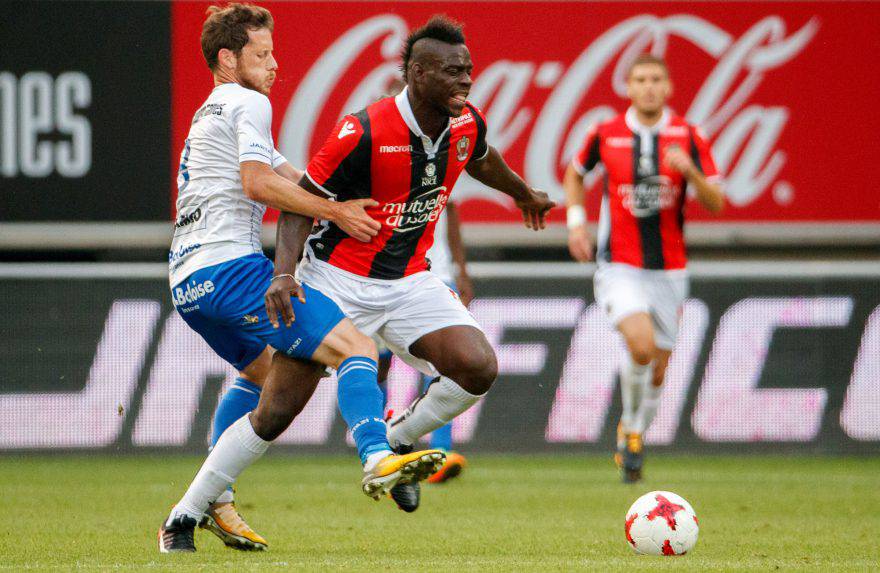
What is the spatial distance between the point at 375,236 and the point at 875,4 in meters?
7.33

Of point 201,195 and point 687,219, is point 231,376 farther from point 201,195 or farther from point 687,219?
point 201,195

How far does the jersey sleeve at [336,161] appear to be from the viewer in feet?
19.0

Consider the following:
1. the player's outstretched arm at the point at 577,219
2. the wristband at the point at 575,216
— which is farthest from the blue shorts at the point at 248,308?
the wristband at the point at 575,216

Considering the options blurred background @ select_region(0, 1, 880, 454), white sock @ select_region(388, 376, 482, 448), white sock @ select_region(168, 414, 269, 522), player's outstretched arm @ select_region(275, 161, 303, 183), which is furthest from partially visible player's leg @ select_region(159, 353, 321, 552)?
blurred background @ select_region(0, 1, 880, 454)

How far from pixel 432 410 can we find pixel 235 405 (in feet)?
2.67

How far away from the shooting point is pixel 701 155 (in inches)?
368

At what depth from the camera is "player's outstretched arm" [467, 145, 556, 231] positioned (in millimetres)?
6422

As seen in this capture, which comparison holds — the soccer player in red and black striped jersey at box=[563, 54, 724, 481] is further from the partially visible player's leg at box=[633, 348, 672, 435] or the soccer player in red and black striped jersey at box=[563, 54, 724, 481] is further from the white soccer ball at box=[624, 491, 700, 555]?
the white soccer ball at box=[624, 491, 700, 555]

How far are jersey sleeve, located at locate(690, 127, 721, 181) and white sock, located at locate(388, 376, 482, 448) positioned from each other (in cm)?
353

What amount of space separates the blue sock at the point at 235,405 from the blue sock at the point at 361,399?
0.73 metres

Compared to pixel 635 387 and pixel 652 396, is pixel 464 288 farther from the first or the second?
pixel 652 396

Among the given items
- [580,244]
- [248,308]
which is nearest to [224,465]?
[248,308]

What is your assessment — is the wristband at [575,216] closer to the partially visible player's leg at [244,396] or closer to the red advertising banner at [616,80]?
the red advertising banner at [616,80]

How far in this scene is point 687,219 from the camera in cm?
1180
